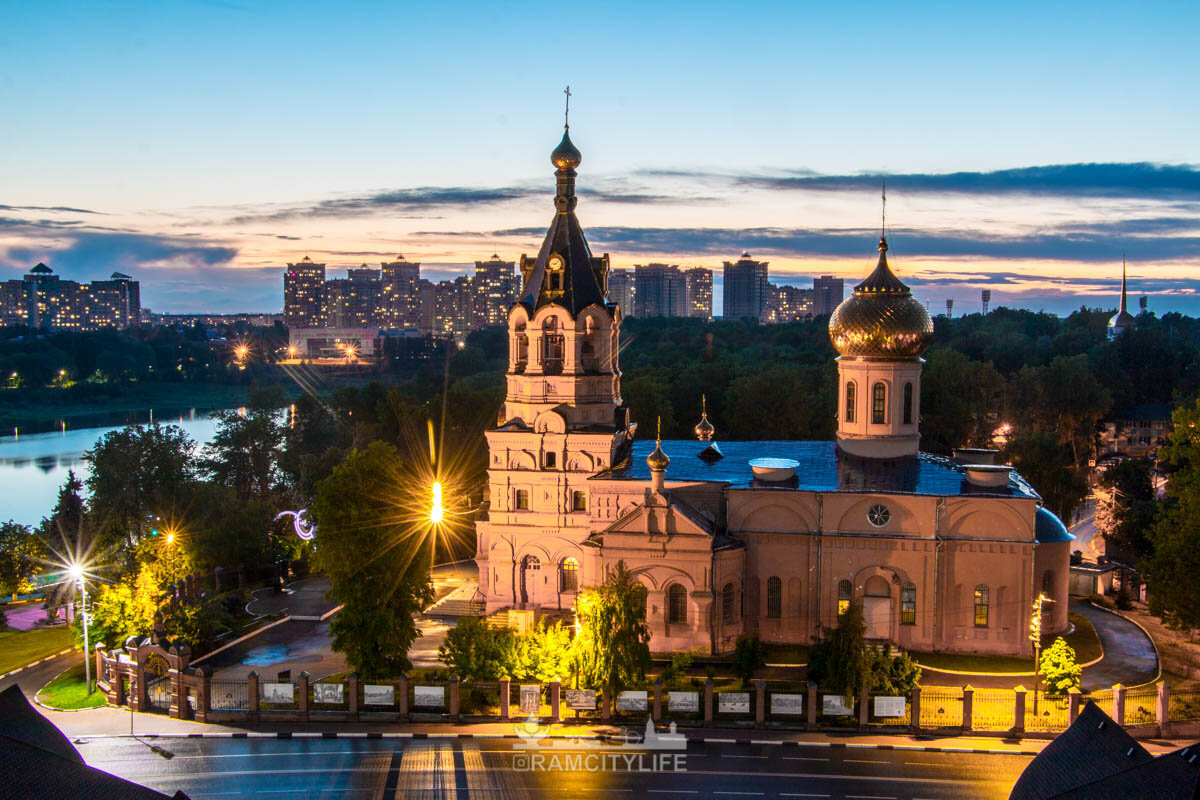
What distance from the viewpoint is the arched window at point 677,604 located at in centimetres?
3059

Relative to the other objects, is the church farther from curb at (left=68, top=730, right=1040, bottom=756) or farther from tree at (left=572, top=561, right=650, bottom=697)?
curb at (left=68, top=730, right=1040, bottom=756)

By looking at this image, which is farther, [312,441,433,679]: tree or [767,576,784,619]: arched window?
[767,576,784,619]: arched window

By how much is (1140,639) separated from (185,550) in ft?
100.0

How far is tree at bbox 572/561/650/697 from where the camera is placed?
25.0 metres

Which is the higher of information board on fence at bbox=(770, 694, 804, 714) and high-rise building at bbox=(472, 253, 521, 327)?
high-rise building at bbox=(472, 253, 521, 327)

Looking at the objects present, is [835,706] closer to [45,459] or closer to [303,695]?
[303,695]

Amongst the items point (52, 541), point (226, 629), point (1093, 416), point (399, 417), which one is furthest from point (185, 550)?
point (1093, 416)

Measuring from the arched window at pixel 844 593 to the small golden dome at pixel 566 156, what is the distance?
16.5m

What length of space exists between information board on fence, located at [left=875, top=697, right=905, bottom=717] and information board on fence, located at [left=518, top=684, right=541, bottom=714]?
829cm

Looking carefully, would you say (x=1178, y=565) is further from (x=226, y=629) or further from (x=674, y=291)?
(x=674, y=291)

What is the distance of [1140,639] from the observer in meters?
32.3

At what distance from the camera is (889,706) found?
25.1m

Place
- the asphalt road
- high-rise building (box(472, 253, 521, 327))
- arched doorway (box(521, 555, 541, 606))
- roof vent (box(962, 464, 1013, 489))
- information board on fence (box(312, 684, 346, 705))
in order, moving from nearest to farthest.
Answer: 1. the asphalt road
2. information board on fence (box(312, 684, 346, 705))
3. roof vent (box(962, 464, 1013, 489))
4. arched doorway (box(521, 555, 541, 606))
5. high-rise building (box(472, 253, 521, 327))

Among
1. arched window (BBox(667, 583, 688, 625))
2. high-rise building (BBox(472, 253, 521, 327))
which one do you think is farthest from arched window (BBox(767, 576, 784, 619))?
high-rise building (BBox(472, 253, 521, 327))
